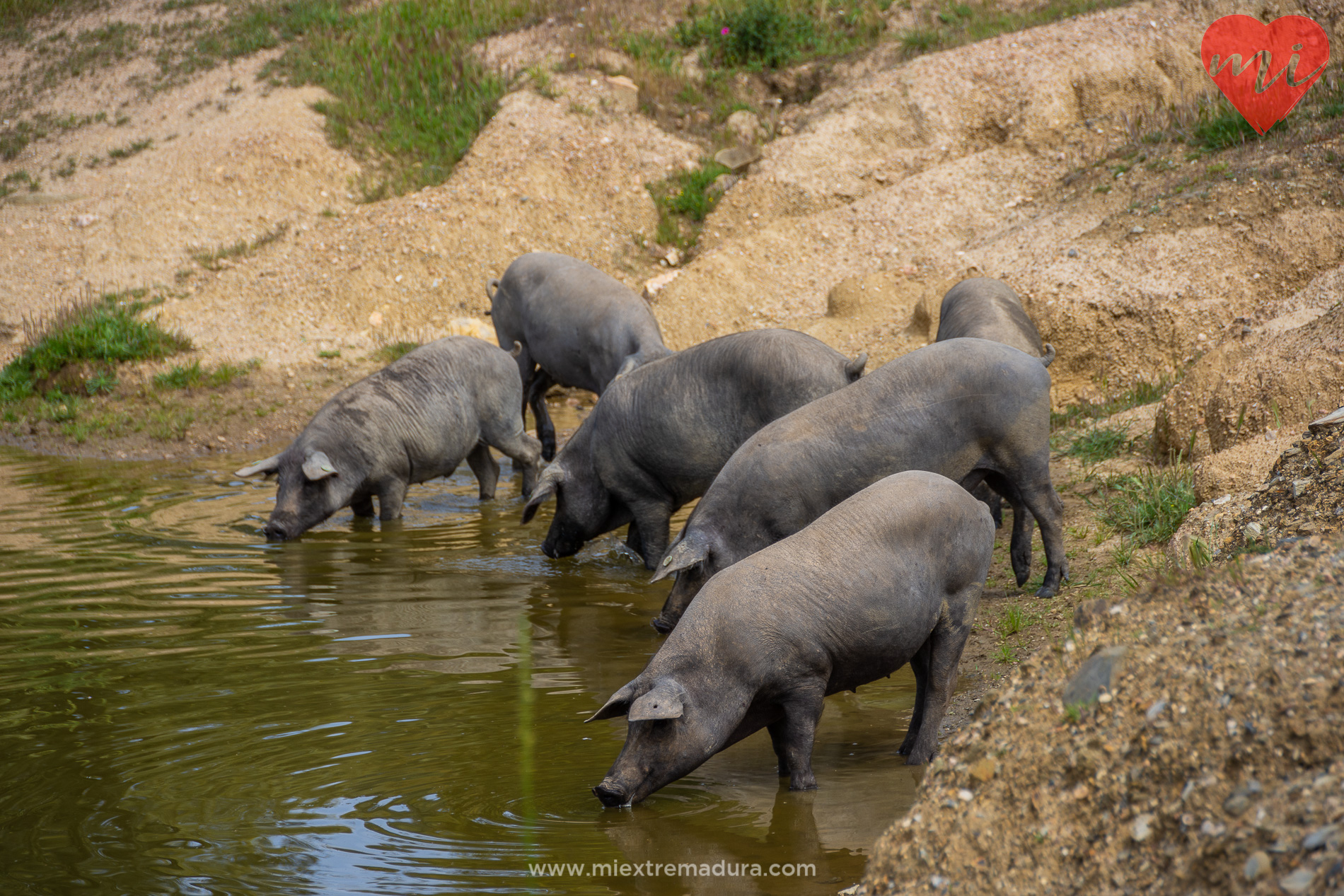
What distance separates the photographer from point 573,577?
8.40m

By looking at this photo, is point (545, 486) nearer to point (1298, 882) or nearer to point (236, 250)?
point (1298, 882)

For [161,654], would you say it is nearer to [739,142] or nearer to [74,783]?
[74,783]

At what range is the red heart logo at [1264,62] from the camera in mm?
11852

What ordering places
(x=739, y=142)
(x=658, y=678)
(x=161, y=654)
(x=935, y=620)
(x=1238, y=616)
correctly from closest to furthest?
(x=1238, y=616) < (x=658, y=678) < (x=935, y=620) < (x=161, y=654) < (x=739, y=142)

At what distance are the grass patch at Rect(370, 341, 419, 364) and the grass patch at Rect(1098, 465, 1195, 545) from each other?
8579 millimetres

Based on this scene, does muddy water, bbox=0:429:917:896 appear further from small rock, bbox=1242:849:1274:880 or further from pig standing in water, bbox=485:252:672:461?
pig standing in water, bbox=485:252:672:461

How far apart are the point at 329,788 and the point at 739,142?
45.2 feet

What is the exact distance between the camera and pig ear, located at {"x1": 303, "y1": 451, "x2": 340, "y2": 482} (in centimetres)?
922

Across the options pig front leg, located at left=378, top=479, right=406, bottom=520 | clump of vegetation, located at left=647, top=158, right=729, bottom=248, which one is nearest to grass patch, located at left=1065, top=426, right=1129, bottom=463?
pig front leg, located at left=378, top=479, right=406, bottom=520

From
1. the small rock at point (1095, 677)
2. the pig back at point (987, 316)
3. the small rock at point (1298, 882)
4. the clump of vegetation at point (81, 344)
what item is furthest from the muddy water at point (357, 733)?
the clump of vegetation at point (81, 344)

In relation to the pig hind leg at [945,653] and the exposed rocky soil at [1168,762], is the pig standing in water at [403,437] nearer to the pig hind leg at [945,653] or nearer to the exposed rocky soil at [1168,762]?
the pig hind leg at [945,653]

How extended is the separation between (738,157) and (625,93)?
2.32 meters

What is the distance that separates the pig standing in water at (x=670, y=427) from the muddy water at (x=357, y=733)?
18.5 inches

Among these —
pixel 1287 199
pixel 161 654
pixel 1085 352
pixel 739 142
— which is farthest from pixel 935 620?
pixel 739 142
